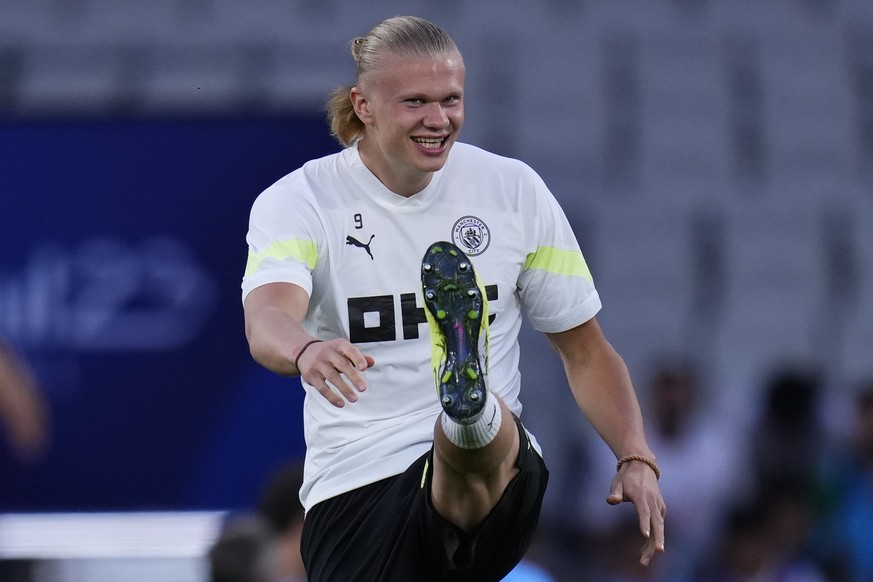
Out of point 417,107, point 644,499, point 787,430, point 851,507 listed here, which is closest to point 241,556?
point 644,499

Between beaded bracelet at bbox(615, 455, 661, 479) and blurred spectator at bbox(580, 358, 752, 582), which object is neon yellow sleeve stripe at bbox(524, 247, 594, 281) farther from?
blurred spectator at bbox(580, 358, 752, 582)

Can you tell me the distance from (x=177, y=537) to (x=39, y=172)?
5.39 feet

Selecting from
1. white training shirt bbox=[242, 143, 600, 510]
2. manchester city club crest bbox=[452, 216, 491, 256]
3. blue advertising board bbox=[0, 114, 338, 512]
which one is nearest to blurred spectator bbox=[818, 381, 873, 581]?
blue advertising board bbox=[0, 114, 338, 512]

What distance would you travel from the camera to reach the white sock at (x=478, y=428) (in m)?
3.04

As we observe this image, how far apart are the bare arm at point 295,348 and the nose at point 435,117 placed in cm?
50

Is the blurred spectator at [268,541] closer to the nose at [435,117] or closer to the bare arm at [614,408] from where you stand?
the bare arm at [614,408]

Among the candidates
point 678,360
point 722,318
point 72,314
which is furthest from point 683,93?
point 72,314

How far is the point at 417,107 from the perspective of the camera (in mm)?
3469

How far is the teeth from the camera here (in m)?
3.48

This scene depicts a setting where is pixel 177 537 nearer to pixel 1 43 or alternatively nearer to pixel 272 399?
pixel 272 399

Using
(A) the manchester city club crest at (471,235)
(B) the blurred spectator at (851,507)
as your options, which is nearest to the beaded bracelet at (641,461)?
(A) the manchester city club crest at (471,235)

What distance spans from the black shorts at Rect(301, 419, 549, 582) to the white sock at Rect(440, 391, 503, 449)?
10.1 inches

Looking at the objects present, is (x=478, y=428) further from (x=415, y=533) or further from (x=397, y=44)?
(x=397, y=44)

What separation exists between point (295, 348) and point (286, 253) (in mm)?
534
